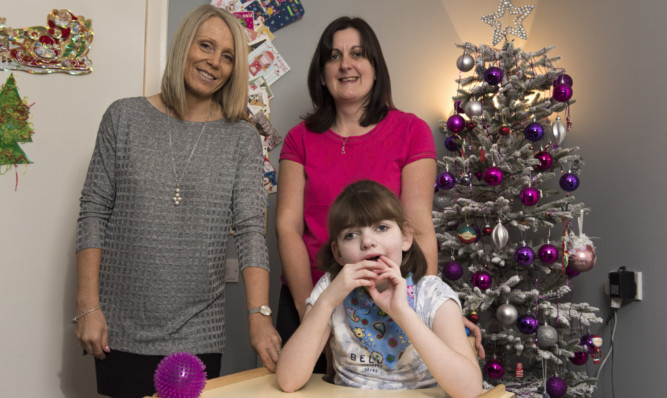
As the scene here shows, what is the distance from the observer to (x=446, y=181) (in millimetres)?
2408

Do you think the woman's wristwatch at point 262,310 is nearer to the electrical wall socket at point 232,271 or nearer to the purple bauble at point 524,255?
the electrical wall socket at point 232,271

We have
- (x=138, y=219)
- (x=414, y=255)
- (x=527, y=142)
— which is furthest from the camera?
(x=527, y=142)

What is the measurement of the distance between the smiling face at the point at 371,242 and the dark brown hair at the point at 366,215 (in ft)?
0.04

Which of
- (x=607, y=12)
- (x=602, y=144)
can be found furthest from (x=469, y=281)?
(x=607, y=12)

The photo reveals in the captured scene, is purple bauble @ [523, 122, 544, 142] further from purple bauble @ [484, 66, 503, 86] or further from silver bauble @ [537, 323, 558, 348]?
silver bauble @ [537, 323, 558, 348]

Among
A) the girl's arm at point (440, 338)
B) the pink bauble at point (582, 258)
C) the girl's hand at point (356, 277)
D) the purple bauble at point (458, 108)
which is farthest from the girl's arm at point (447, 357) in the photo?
the purple bauble at point (458, 108)

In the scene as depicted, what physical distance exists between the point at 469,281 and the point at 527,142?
0.69m

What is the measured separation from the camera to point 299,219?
1.70 meters

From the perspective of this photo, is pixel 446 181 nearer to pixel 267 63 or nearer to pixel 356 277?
pixel 267 63

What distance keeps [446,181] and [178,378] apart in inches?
66.3

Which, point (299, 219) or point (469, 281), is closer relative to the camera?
point (299, 219)

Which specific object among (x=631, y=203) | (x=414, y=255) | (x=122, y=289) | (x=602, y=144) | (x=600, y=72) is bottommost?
(x=122, y=289)

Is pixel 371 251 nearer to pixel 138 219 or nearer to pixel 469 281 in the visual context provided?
pixel 138 219

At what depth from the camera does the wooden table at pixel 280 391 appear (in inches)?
42.6
